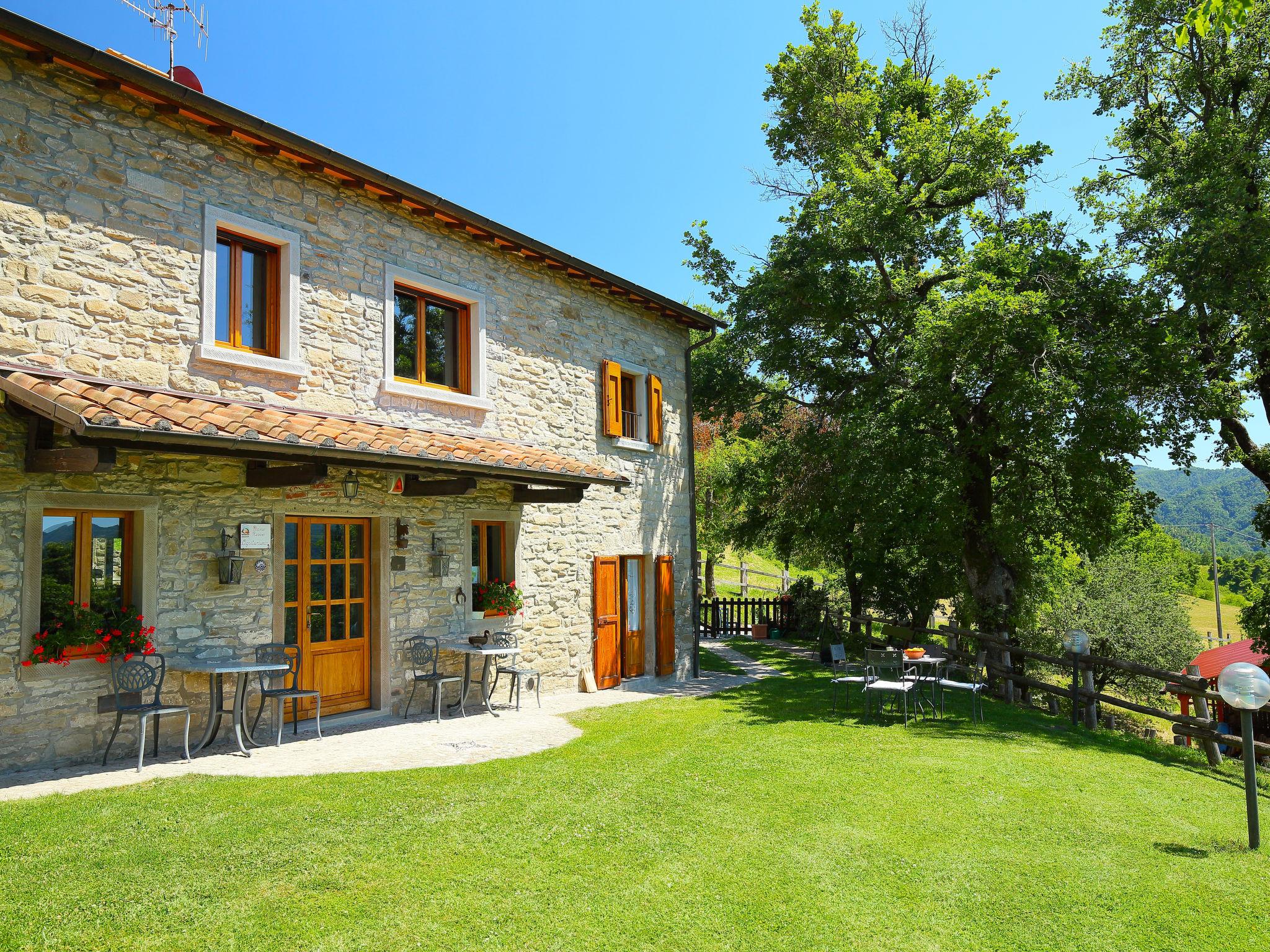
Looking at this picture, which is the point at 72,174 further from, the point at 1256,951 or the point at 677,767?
the point at 1256,951

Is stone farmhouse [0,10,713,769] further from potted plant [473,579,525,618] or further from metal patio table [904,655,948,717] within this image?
metal patio table [904,655,948,717]

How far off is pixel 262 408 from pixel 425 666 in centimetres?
330

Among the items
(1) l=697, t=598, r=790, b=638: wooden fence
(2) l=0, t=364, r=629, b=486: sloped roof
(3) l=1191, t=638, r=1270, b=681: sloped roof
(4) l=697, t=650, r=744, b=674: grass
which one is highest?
(2) l=0, t=364, r=629, b=486: sloped roof

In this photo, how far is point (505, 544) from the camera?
10.1m

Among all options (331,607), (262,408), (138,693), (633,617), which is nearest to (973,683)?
(633,617)

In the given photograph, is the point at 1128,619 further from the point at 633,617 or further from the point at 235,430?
the point at 235,430

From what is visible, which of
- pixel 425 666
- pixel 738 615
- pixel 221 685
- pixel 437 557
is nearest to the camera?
pixel 221 685

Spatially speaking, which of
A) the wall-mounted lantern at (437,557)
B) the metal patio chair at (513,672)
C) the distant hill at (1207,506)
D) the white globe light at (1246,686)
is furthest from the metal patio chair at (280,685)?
the distant hill at (1207,506)

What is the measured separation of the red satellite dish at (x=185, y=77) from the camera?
8.33 metres

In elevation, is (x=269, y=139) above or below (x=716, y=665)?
Answer: above

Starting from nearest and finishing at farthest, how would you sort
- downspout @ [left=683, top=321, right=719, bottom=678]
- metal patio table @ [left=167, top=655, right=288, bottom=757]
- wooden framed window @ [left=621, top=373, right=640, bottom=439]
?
metal patio table @ [left=167, top=655, right=288, bottom=757] < wooden framed window @ [left=621, top=373, right=640, bottom=439] < downspout @ [left=683, top=321, right=719, bottom=678]

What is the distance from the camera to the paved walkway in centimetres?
589

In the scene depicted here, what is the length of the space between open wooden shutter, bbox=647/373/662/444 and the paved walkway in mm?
4504

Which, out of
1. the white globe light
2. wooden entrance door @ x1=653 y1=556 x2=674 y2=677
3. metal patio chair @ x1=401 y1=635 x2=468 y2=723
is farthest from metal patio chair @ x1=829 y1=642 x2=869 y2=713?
metal patio chair @ x1=401 y1=635 x2=468 y2=723
